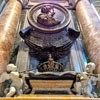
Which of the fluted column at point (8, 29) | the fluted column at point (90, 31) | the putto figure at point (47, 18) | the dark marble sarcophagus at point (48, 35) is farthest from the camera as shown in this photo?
the putto figure at point (47, 18)

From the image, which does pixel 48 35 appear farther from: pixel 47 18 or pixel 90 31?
pixel 90 31

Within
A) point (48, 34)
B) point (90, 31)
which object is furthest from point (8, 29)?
point (90, 31)

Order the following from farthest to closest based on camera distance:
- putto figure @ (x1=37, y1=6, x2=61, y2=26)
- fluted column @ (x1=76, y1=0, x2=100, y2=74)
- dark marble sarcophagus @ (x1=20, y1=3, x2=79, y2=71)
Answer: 1. putto figure @ (x1=37, y1=6, x2=61, y2=26)
2. dark marble sarcophagus @ (x1=20, y1=3, x2=79, y2=71)
3. fluted column @ (x1=76, y1=0, x2=100, y2=74)

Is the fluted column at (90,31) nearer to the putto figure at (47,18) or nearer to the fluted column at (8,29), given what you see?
the putto figure at (47,18)

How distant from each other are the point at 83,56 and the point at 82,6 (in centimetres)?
215

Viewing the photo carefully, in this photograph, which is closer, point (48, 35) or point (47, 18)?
point (48, 35)

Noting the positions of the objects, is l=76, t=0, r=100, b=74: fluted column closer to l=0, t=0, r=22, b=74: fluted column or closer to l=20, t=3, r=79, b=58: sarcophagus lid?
l=20, t=3, r=79, b=58: sarcophagus lid

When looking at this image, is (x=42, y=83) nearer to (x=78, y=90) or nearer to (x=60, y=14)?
(x=78, y=90)

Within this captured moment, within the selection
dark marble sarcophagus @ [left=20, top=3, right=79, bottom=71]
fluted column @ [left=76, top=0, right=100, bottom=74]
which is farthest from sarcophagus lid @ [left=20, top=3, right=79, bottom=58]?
fluted column @ [left=76, top=0, right=100, bottom=74]

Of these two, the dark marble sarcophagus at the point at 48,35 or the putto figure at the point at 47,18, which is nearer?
the dark marble sarcophagus at the point at 48,35

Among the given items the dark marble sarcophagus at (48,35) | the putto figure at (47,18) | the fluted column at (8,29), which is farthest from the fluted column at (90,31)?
the fluted column at (8,29)

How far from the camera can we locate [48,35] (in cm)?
529

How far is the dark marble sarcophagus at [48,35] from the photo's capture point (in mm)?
4980

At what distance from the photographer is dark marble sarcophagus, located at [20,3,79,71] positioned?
4980 mm
